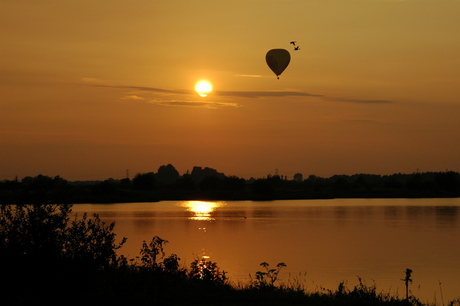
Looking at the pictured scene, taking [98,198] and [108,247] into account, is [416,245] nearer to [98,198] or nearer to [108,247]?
[108,247]

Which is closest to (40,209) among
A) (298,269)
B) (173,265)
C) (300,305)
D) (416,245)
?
(173,265)

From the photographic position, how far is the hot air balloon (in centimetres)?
5422

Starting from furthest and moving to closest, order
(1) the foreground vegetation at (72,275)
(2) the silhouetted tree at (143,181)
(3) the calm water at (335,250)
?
(2) the silhouetted tree at (143,181) < (3) the calm water at (335,250) < (1) the foreground vegetation at (72,275)

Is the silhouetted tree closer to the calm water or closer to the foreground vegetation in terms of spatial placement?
the calm water

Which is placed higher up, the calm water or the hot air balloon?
the hot air balloon

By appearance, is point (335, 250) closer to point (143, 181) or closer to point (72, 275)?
point (72, 275)

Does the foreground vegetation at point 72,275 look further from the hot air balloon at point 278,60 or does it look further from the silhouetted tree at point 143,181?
the silhouetted tree at point 143,181

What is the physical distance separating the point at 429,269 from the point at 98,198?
10796 centimetres

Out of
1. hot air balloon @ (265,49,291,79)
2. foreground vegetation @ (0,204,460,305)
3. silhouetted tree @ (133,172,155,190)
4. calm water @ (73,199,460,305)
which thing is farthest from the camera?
silhouetted tree @ (133,172,155,190)

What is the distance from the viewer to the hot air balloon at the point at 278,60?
5422cm

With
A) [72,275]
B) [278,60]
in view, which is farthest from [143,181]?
[72,275]

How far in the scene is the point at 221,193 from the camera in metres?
166

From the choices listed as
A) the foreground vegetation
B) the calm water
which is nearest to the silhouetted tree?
the calm water

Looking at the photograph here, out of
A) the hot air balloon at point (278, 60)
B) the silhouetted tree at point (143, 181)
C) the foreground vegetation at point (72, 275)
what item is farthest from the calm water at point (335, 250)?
the silhouetted tree at point (143, 181)
